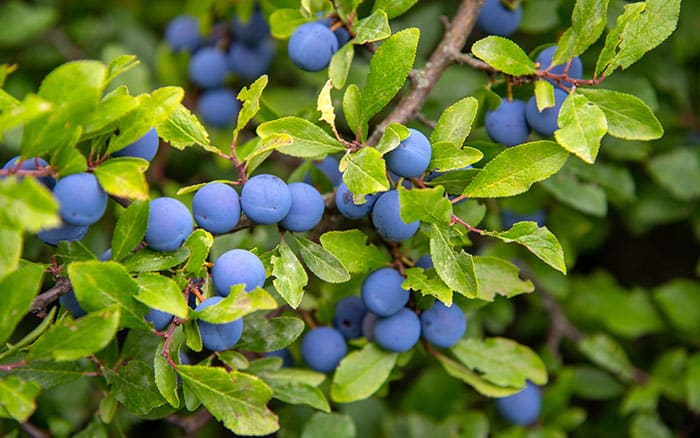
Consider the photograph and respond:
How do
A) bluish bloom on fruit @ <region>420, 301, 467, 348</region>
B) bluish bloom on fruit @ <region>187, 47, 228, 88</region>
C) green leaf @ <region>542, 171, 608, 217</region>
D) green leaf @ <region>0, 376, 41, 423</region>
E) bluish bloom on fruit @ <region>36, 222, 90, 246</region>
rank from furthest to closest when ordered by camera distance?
bluish bloom on fruit @ <region>187, 47, 228, 88</region> < green leaf @ <region>542, 171, 608, 217</region> < bluish bloom on fruit @ <region>420, 301, 467, 348</region> < bluish bloom on fruit @ <region>36, 222, 90, 246</region> < green leaf @ <region>0, 376, 41, 423</region>

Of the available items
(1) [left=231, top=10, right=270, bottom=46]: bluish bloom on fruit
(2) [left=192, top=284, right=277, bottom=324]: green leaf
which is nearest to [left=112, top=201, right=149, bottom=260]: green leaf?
(2) [left=192, top=284, right=277, bottom=324]: green leaf

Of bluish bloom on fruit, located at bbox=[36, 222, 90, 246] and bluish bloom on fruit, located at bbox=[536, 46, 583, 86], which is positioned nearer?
bluish bloom on fruit, located at bbox=[36, 222, 90, 246]

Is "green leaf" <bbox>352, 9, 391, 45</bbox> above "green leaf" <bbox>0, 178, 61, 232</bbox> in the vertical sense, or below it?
above

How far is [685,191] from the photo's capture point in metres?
1.79

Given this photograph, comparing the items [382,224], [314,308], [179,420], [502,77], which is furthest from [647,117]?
[179,420]

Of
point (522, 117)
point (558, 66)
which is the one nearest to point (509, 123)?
point (522, 117)

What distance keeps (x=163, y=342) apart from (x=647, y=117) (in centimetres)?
82

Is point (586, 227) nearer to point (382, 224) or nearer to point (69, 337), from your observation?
point (382, 224)

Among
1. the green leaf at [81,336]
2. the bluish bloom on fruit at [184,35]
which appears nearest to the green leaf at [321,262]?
the green leaf at [81,336]

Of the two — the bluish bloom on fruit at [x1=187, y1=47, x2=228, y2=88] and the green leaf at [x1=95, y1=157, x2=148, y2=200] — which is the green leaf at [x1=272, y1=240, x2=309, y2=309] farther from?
the bluish bloom on fruit at [x1=187, y1=47, x2=228, y2=88]

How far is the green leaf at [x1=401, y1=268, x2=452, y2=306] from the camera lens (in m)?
1.09

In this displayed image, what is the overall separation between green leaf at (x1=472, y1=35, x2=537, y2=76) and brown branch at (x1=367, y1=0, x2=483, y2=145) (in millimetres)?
160

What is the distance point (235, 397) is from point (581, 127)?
2.07ft

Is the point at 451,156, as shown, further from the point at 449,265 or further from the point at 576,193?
the point at 576,193
